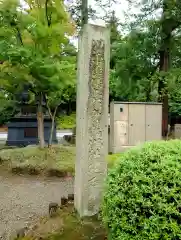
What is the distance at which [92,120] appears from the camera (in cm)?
393

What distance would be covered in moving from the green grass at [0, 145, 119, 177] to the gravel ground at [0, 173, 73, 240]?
373 mm

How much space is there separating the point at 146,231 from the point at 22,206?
13.0 feet

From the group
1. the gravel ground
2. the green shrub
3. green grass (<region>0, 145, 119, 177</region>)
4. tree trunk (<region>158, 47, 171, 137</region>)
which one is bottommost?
the gravel ground

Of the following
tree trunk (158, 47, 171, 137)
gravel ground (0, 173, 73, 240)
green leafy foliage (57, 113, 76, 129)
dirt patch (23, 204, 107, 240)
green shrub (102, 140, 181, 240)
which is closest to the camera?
green shrub (102, 140, 181, 240)

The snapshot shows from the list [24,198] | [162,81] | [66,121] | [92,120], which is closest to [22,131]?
[162,81]

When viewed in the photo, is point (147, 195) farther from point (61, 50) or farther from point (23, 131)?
point (23, 131)

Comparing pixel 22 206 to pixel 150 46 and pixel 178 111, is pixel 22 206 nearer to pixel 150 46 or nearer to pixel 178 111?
pixel 150 46

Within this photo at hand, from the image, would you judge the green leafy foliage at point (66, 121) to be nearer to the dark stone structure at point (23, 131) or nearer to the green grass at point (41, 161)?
the dark stone structure at point (23, 131)

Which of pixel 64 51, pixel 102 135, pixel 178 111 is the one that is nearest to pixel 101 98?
pixel 102 135

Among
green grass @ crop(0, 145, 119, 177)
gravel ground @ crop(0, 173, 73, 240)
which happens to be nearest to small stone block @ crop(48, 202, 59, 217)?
gravel ground @ crop(0, 173, 73, 240)

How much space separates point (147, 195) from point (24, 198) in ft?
14.6

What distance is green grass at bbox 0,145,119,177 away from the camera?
320 inches

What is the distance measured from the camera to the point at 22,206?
573 centimetres

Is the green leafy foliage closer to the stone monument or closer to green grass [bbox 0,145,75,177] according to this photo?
green grass [bbox 0,145,75,177]
